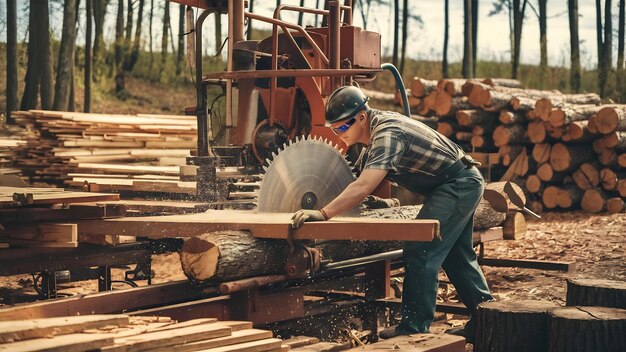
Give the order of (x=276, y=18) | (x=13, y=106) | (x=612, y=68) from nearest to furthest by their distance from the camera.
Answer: (x=276, y=18)
(x=13, y=106)
(x=612, y=68)

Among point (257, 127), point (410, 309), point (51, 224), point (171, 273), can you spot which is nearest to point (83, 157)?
point (171, 273)

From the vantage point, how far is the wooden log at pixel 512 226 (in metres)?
9.32

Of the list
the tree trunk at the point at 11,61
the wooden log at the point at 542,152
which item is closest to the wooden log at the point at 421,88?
the wooden log at the point at 542,152

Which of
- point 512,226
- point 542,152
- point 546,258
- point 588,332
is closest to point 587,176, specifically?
point 542,152

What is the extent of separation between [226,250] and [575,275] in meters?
4.85

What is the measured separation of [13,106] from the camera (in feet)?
60.6

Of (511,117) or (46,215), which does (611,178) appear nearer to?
(511,117)

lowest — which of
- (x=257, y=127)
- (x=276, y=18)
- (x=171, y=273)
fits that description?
(x=171, y=273)

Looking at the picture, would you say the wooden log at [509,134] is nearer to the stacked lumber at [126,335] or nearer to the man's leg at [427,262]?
the man's leg at [427,262]

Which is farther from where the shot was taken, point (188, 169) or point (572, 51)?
point (572, 51)

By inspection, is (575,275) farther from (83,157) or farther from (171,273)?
(83,157)

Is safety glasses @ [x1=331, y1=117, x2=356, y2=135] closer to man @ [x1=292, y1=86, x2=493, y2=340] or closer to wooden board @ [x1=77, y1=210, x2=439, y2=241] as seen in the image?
man @ [x1=292, y1=86, x2=493, y2=340]

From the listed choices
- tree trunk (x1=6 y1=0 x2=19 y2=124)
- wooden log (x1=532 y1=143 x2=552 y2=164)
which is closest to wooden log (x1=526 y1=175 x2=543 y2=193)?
wooden log (x1=532 y1=143 x2=552 y2=164)

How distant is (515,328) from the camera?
214 inches
